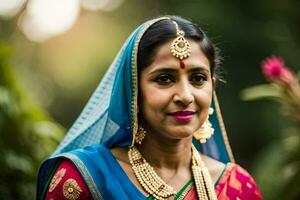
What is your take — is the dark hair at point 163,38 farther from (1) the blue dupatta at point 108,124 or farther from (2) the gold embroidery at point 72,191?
(2) the gold embroidery at point 72,191

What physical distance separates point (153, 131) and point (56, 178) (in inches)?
22.1

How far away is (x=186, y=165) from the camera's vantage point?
3.72m

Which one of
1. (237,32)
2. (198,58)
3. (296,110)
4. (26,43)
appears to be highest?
(198,58)

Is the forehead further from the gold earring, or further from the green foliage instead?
the green foliage

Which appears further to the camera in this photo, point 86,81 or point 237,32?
point 86,81

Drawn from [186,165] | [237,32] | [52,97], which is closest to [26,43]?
[52,97]

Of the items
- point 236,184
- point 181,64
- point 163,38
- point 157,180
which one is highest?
point 163,38

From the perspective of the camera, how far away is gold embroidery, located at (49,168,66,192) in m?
3.40

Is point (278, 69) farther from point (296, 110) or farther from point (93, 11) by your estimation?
point (93, 11)

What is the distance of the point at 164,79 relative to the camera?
134 inches

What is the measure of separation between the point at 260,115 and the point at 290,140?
8.69 metres

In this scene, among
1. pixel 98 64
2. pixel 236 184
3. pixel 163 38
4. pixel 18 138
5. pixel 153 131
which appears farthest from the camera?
pixel 98 64

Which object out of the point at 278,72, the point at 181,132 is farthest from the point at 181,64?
the point at 278,72

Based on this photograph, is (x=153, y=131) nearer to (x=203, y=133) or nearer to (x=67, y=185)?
(x=203, y=133)
